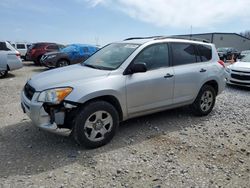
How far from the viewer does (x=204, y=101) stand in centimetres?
555

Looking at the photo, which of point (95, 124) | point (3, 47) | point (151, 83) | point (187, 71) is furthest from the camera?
point (3, 47)

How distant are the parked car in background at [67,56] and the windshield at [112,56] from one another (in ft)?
27.2

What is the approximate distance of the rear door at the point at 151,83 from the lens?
165 inches

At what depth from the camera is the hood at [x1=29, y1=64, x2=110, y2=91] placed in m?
3.71

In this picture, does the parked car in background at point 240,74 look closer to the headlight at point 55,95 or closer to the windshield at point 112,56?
the windshield at point 112,56

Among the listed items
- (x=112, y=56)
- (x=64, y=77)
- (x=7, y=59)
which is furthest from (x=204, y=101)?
(x=7, y=59)

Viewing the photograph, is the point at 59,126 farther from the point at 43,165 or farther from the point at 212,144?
the point at 212,144

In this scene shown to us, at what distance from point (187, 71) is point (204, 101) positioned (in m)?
0.99

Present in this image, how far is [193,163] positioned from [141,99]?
4.48 ft

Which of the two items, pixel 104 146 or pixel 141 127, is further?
pixel 141 127

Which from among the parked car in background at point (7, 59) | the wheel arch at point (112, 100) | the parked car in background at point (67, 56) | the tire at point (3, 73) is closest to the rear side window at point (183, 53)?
the wheel arch at point (112, 100)

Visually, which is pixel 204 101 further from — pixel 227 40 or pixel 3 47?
pixel 227 40

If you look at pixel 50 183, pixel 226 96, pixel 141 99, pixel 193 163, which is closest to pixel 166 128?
pixel 141 99

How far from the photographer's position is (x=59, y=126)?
11.8 feet
